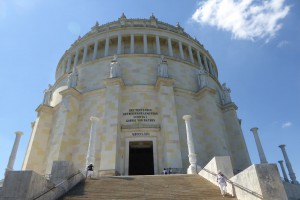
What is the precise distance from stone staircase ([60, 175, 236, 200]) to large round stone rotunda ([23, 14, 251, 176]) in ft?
13.0

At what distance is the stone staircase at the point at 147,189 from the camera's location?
1063 cm

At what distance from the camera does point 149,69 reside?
2727 cm

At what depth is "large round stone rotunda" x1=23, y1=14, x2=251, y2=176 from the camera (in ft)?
71.1

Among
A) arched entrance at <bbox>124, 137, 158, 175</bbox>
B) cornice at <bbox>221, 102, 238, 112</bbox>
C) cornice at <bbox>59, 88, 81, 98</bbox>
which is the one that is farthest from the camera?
cornice at <bbox>221, 102, 238, 112</bbox>

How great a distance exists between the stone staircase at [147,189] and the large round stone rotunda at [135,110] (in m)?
3.96

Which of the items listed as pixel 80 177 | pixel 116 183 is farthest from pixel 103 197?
pixel 80 177

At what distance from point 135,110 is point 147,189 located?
41.4ft

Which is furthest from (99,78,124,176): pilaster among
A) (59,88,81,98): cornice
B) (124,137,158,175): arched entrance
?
(59,88,81,98): cornice

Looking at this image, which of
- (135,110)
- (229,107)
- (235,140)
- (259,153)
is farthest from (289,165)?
(135,110)

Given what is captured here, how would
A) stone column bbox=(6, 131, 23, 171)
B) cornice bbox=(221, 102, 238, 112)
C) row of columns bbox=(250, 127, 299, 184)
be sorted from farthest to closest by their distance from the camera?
cornice bbox=(221, 102, 238, 112)
row of columns bbox=(250, 127, 299, 184)
stone column bbox=(6, 131, 23, 171)

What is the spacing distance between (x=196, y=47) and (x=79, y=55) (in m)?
15.1

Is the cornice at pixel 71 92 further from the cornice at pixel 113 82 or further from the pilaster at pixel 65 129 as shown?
the cornice at pixel 113 82

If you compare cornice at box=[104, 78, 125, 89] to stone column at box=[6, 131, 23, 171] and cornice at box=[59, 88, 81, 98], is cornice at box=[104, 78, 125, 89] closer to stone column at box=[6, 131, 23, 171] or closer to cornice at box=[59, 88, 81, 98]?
cornice at box=[59, 88, 81, 98]

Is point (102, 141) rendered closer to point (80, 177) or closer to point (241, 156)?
point (80, 177)
